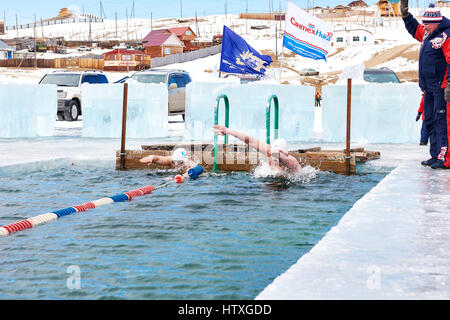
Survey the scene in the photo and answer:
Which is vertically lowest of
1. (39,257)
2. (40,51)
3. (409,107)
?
(39,257)

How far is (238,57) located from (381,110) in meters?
5.80

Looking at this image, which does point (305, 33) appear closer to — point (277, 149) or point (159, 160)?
point (159, 160)

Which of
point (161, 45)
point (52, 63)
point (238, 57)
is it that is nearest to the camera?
point (238, 57)

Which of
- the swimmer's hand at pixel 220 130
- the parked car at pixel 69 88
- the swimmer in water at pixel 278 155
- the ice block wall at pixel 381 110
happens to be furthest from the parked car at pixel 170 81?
the swimmer's hand at pixel 220 130

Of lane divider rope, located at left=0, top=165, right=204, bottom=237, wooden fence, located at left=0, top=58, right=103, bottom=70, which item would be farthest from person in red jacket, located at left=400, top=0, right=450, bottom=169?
wooden fence, located at left=0, top=58, right=103, bottom=70

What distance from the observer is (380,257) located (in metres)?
5.08

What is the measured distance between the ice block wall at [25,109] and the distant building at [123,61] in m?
64.8

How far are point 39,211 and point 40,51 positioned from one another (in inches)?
4668

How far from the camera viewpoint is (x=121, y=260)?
5.90 meters

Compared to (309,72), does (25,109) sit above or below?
below

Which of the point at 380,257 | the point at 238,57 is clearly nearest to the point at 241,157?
the point at 380,257

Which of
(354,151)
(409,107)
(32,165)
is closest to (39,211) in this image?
(32,165)
